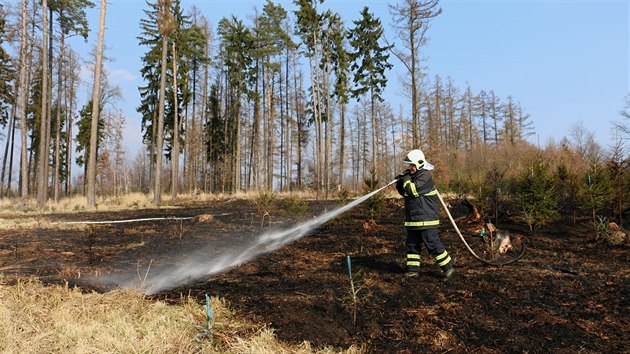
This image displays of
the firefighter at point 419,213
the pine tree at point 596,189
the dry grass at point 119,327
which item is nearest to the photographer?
the dry grass at point 119,327

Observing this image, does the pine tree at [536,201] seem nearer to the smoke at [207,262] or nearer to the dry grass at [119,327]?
the smoke at [207,262]

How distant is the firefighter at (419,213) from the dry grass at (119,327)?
2314mm

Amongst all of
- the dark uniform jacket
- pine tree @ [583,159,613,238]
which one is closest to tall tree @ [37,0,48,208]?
the dark uniform jacket

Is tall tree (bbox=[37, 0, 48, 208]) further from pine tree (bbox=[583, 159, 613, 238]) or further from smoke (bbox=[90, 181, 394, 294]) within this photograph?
pine tree (bbox=[583, 159, 613, 238])

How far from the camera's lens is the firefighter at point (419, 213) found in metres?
5.31

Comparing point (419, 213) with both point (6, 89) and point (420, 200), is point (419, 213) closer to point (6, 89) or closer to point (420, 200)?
point (420, 200)

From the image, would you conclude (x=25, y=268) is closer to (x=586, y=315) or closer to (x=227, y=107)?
(x=586, y=315)

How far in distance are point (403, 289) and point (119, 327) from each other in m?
3.17

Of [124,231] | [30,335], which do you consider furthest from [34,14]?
[30,335]

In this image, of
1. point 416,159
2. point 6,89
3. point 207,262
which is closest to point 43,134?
point 6,89

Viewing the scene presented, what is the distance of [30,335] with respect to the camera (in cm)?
374

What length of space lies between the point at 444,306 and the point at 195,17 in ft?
123

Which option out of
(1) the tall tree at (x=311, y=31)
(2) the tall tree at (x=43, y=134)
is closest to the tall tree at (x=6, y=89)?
(2) the tall tree at (x=43, y=134)

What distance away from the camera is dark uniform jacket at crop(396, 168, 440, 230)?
5.37m
